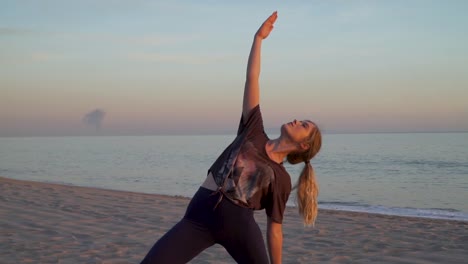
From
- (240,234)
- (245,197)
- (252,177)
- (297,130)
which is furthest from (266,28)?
(240,234)

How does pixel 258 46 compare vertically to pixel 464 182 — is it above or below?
above

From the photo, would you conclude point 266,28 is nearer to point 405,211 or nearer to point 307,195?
point 307,195

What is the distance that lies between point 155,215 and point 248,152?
24.9 ft

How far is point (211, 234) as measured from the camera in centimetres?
347

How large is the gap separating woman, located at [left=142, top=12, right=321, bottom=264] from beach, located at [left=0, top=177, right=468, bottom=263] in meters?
3.32

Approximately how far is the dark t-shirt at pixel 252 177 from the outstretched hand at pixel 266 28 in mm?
667

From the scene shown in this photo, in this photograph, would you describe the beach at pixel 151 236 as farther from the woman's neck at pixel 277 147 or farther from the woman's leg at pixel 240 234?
the woman's neck at pixel 277 147

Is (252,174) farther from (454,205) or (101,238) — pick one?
(454,205)

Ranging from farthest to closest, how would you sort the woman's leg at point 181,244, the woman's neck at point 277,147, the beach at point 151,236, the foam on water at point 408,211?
the foam on water at point 408,211 → the beach at point 151,236 → the woman's neck at point 277,147 → the woman's leg at point 181,244

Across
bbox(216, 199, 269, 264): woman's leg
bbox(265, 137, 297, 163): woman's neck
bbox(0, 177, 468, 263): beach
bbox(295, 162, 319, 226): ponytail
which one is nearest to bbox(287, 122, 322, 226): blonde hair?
bbox(295, 162, 319, 226): ponytail

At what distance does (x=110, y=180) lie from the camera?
2739cm

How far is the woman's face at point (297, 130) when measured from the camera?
353cm

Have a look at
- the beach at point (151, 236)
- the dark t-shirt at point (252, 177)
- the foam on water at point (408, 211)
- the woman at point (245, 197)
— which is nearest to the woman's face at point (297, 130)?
the woman at point (245, 197)

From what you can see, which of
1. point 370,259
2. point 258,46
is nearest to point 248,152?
point 258,46
